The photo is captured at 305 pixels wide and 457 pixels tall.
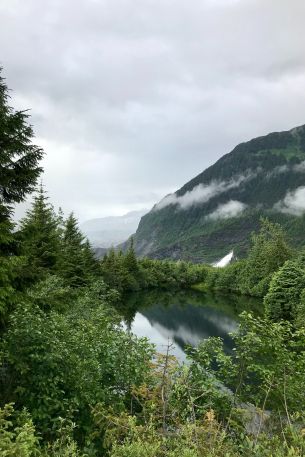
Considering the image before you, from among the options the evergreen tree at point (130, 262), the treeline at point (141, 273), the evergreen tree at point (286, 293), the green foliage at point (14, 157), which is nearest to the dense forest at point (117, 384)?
the green foliage at point (14, 157)

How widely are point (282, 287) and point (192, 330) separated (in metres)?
15.9

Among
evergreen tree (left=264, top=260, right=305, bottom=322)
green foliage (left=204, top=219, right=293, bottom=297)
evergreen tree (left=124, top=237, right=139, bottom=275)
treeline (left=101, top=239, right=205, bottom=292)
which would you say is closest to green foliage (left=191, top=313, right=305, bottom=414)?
evergreen tree (left=264, top=260, right=305, bottom=322)

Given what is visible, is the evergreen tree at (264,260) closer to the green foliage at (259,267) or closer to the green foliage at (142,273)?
the green foliage at (259,267)

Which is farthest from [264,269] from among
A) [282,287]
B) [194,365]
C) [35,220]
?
[194,365]

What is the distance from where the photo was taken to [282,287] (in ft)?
196

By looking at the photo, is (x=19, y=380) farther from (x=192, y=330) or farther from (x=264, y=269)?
(x=264, y=269)

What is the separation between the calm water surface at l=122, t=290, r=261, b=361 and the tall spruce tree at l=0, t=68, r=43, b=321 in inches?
1235

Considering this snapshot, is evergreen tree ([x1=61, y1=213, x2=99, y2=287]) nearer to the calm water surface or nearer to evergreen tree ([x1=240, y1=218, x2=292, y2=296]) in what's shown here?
the calm water surface

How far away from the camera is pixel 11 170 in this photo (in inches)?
578

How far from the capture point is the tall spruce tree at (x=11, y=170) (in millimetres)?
13766

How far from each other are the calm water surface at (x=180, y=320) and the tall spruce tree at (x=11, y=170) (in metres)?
31.4

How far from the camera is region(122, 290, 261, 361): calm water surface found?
53.7 metres

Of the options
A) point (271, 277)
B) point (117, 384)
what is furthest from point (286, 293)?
point (117, 384)

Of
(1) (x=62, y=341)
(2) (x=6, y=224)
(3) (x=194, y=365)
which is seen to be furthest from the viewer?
(2) (x=6, y=224)
